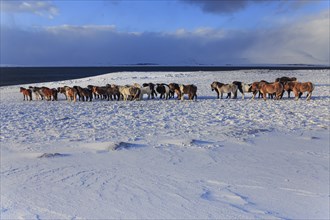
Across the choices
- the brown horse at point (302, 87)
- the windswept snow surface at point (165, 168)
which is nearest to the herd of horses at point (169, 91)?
the brown horse at point (302, 87)

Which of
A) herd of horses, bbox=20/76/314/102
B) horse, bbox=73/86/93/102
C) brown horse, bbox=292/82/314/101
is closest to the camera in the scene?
brown horse, bbox=292/82/314/101

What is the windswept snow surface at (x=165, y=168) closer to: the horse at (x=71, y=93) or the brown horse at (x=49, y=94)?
the horse at (x=71, y=93)

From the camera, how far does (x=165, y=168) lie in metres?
7.23

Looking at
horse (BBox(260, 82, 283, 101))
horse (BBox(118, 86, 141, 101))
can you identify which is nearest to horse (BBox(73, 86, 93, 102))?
horse (BBox(118, 86, 141, 101))

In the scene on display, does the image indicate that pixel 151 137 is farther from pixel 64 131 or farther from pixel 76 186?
pixel 76 186

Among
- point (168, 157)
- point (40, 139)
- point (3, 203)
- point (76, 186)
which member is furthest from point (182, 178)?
point (40, 139)

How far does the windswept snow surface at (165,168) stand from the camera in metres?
5.36

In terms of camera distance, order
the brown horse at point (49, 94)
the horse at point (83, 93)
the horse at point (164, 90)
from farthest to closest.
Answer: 1. the brown horse at point (49, 94)
2. the horse at point (164, 90)
3. the horse at point (83, 93)

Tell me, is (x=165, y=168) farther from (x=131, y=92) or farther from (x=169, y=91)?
(x=169, y=91)

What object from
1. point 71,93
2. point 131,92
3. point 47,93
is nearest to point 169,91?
point 131,92

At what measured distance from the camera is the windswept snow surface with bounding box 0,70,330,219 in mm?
5359

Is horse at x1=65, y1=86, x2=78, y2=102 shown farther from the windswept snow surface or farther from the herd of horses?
the windswept snow surface

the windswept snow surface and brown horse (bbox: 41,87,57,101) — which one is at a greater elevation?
brown horse (bbox: 41,87,57,101)

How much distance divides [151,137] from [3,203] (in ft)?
16.2
